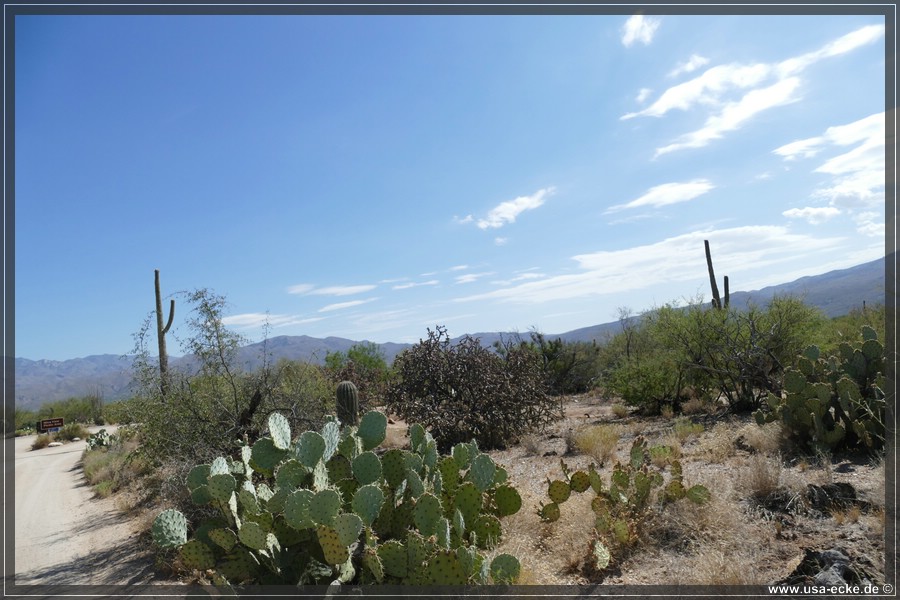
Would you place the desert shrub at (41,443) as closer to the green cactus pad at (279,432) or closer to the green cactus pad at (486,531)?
the green cactus pad at (279,432)

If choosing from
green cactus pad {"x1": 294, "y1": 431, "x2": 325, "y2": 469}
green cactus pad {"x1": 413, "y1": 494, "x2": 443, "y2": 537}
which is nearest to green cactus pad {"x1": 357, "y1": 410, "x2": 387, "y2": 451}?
green cactus pad {"x1": 294, "y1": 431, "x2": 325, "y2": 469}

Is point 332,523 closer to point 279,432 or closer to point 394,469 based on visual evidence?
point 394,469

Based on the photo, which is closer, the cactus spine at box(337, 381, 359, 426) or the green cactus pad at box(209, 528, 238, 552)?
the green cactus pad at box(209, 528, 238, 552)

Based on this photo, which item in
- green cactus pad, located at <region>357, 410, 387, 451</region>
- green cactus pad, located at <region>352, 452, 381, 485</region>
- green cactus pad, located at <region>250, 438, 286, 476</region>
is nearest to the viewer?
green cactus pad, located at <region>352, 452, 381, 485</region>

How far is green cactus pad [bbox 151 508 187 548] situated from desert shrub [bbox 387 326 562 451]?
627 centimetres

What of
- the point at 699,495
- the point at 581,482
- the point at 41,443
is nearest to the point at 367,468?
the point at 581,482

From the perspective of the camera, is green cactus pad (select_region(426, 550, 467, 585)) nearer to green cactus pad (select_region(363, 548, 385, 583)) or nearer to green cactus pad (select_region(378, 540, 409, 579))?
green cactus pad (select_region(378, 540, 409, 579))

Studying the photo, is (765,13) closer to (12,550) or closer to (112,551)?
(112,551)

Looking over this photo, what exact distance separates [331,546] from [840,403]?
21.4 feet

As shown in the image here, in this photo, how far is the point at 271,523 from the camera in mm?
4035

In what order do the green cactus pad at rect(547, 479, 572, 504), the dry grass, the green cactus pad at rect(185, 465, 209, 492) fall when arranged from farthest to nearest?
the dry grass
the green cactus pad at rect(547, 479, 572, 504)
the green cactus pad at rect(185, 465, 209, 492)

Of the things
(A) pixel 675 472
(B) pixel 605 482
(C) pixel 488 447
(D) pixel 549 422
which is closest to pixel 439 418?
(C) pixel 488 447

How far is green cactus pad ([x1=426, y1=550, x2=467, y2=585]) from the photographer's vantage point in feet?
12.1

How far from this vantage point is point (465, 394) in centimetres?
1041
